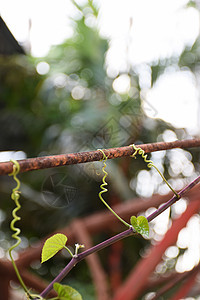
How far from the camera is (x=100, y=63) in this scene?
6.24ft

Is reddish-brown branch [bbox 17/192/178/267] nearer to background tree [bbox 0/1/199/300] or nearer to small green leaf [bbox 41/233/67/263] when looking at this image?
background tree [bbox 0/1/199/300]

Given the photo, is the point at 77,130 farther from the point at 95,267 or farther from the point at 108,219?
the point at 95,267

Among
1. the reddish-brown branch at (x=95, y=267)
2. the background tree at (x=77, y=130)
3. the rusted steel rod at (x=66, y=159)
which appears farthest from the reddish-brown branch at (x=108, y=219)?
the rusted steel rod at (x=66, y=159)

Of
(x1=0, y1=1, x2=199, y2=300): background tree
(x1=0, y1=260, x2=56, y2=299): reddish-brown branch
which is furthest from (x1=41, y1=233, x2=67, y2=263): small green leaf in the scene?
(x1=0, y1=1, x2=199, y2=300): background tree

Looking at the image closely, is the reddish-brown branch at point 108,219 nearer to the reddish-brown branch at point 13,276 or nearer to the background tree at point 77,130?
the reddish-brown branch at point 13,276

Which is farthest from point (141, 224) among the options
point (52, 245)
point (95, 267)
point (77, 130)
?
point (77, 130)

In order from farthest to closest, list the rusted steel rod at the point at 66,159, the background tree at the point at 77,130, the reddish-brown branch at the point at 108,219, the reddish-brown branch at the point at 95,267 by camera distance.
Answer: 1. the background tree at the point at 77,130
2. the reddish-brown branch at the point at 108,219
3. the reddish-brown branch at the point at 95,267
4. the rusted steel rod at the point at 66,159

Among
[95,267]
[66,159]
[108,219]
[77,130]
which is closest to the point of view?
[66,159]

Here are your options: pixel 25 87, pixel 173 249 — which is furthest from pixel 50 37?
pixel 173 249

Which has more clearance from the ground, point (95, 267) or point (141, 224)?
point (141, 224)

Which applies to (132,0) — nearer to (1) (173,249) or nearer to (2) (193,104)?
(2) (193,104)

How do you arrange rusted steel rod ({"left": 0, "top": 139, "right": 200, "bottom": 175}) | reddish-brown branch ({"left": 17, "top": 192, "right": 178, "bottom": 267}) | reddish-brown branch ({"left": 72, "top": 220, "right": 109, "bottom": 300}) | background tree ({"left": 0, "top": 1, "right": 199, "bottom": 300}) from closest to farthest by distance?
rusted steel rod ({"left": 0, "top": 139, "right": 200, "bottom": 175}) < reddish-brown branch ({"left": 72, "top": 220, "right": 109, "bottom": 300}) < reddish-brown branch ({"left": 17, "top": 192, "right": 178, "bottom": 267}) < background tree ({"left": 0, "top": 1, "right": 199, "bottom": 300})

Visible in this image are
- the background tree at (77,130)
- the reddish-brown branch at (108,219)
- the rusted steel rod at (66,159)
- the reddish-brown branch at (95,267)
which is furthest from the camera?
the background tree at (77,130)

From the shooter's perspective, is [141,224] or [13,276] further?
[13,276]
